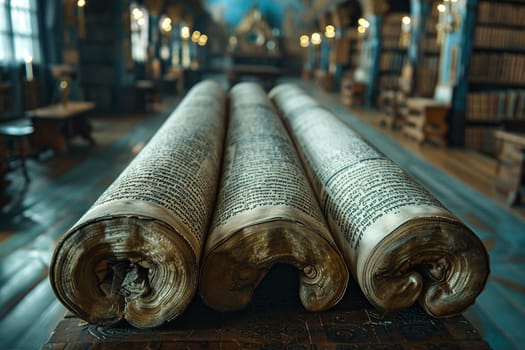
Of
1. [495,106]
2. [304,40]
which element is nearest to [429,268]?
[495,106]

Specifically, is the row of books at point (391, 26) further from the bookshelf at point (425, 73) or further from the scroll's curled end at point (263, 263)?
the scroll's curled end at point (263, 263)

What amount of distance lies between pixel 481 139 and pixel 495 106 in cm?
52

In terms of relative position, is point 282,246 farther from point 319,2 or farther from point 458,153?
point 319,2

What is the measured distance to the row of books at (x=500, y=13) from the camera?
21.0 ft

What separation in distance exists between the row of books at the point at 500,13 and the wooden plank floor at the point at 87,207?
81.1 inches

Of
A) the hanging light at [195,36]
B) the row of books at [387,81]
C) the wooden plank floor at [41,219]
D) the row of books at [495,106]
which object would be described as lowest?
the wooden plank floor at [41,219]

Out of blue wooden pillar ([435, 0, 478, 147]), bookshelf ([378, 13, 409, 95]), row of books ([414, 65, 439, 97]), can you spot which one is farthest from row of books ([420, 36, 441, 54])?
blue wooden pillar ([435, 0, 478, 147])

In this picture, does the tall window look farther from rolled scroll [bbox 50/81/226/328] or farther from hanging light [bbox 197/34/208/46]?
hanging light [bbox 197/34/208/46]

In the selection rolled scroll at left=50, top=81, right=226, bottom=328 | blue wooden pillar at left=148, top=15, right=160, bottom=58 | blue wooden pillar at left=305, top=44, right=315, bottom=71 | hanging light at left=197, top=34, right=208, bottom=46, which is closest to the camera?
rolled scroll at left=50, top=81, right=226, bottom=328

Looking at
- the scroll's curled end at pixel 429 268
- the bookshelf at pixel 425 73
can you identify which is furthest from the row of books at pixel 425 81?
the scroll's curled end at pixel 429 268

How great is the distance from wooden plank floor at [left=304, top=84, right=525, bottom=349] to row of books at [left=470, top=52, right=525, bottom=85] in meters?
1.35

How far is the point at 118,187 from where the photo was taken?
1227mm

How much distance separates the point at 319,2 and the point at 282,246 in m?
18.5

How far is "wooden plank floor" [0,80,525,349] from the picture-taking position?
1.96 meters
